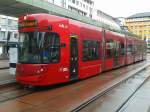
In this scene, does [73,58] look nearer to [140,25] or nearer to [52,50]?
[52,50]

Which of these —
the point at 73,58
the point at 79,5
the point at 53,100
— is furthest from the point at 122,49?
the point at 79,5

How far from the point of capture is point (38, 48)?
34.7ft

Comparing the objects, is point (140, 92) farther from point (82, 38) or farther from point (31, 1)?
point (31, 1)

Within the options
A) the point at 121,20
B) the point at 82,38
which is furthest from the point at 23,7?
the point at 121,20

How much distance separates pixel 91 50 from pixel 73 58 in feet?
8.70

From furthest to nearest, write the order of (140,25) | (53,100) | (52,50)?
(140,25) → (52,50) → (53,100)

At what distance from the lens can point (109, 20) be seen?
362ft

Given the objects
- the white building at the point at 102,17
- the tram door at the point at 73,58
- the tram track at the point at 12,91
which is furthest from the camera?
the white building at the point at 102,17

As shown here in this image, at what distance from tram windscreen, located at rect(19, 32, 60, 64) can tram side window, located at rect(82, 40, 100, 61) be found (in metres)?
3.17

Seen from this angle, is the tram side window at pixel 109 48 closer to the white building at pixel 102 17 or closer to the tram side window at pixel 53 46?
the tram side window at pixel 53 46

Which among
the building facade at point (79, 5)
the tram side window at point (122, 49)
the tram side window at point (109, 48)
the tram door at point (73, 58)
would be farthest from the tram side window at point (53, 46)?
the building facade at point (79, 5)

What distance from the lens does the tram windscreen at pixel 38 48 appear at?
10.6m

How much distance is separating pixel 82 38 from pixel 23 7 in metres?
5.65

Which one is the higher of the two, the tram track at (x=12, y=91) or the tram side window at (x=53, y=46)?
the tram side window at (x=53, y=46)
